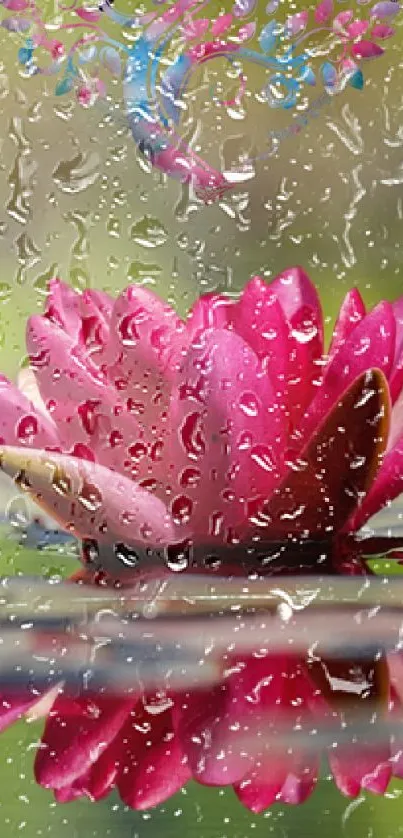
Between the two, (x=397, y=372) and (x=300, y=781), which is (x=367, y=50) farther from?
(x=300, y=781)

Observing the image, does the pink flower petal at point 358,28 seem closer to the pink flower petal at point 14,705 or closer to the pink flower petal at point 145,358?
the pink flower petal at point 145,358

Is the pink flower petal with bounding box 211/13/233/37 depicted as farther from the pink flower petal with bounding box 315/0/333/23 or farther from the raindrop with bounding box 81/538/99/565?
the raindrop with bounding box 81/538/99/565

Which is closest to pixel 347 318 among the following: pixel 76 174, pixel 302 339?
pixel 302 339

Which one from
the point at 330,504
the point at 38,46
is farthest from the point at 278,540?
the point at 38,46

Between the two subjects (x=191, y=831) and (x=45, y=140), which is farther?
(x=45, y=140)

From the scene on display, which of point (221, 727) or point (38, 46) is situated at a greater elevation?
point (38, 46)

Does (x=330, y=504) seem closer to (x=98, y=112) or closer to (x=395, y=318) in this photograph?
(x=395, y=318)
